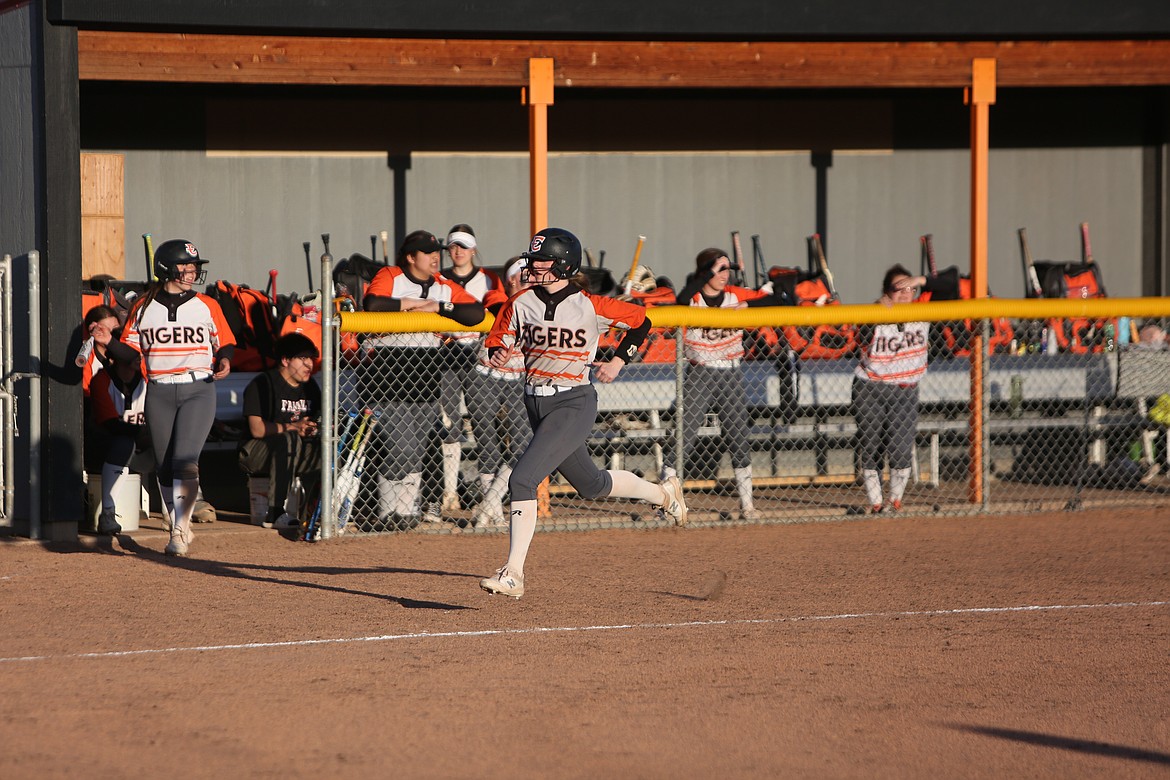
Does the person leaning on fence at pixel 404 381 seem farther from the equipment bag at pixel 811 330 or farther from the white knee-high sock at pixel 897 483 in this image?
the white knee-high sock at pixel 897 483

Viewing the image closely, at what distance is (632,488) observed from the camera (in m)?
7.69

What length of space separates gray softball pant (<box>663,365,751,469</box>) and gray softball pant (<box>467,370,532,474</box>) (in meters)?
1.17

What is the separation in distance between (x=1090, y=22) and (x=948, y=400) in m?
3.09

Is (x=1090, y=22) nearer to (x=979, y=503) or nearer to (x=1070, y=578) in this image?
(x=979, y=503)

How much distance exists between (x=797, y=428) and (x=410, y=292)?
335 cm

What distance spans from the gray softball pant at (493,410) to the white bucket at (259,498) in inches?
60.8

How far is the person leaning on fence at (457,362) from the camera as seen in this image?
9703 millimetres

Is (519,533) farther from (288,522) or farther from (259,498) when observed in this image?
(259,498)

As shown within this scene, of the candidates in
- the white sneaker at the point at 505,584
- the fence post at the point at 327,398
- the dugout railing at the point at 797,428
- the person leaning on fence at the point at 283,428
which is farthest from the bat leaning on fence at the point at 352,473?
the white sneaker at the point at 505,584

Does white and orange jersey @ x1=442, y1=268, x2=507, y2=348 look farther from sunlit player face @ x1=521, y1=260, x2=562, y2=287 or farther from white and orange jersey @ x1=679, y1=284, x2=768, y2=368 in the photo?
sunlit player face @ x1=521, y1=260, x2=562, y2=287

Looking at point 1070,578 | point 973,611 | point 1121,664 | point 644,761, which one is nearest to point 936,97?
point 1070,578

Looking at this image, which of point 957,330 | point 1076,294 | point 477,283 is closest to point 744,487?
point 477,283

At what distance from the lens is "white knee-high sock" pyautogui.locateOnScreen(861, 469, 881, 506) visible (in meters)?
10.5

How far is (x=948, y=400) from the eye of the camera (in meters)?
11.8
